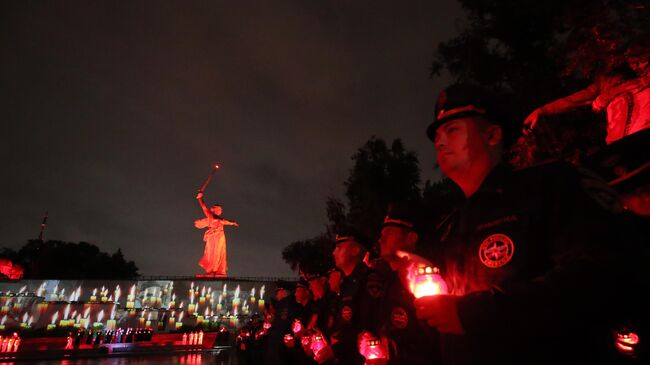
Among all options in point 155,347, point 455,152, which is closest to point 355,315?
point 455,152

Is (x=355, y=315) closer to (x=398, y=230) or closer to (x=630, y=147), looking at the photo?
(x=398, y=230)

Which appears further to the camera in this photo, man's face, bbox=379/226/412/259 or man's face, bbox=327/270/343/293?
man's face, bbox=327/270/343/293

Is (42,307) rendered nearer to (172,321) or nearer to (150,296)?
(150,296)

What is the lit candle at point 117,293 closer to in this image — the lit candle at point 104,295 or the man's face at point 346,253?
the lit candle at point 104,295

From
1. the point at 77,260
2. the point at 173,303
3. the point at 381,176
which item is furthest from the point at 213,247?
the point at 77,260

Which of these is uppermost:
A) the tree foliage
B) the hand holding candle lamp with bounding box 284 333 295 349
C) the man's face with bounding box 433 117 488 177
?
the tree foliage

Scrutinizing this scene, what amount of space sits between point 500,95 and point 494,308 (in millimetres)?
1252

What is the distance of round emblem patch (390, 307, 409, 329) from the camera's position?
325cm

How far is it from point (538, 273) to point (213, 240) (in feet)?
106

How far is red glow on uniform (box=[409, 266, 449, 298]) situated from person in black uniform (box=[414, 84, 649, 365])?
0.10 ft

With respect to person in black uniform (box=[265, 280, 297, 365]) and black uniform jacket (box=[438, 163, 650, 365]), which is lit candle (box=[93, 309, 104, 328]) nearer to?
person in black uniform (box=[265, 280, 297, 365])

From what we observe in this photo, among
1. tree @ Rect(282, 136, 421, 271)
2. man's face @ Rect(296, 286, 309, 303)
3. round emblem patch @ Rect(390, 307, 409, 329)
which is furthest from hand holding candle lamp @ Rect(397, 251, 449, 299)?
tree @ Rect(282, 136, 421, 271)

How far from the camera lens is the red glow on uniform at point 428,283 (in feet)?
5.49

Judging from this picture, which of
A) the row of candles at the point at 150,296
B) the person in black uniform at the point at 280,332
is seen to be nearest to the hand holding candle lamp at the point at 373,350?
the person in black uniform at the point at 280,332
